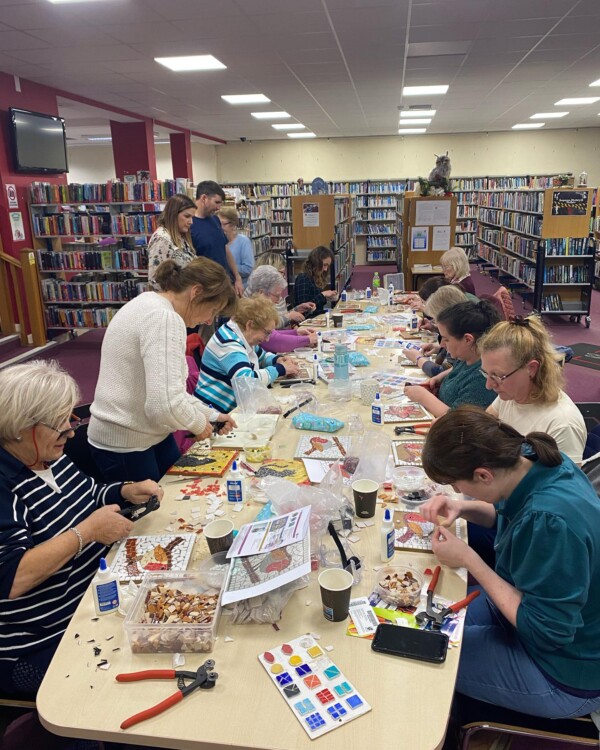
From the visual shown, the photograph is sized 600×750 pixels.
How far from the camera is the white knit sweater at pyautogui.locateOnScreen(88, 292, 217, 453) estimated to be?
2.15 meters

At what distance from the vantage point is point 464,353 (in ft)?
9.40

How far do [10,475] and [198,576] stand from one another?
0.63 metres

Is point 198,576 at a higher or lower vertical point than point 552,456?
lower

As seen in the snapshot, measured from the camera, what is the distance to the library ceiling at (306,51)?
5211 mm

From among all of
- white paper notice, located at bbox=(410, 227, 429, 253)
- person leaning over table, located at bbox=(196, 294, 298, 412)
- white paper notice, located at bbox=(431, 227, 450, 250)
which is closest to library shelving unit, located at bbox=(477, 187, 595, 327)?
white paper notice, located at bbox=(431, 227, 450, 250)

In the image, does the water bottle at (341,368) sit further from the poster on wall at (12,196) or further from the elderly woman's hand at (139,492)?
the poster on wall at (12,196)

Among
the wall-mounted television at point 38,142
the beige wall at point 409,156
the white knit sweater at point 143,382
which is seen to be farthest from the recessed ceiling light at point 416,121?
the white knit sweater at point 143,382

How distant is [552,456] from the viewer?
1.50 m

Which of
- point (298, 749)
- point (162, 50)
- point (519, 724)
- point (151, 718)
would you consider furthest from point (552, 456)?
point (162, 50)

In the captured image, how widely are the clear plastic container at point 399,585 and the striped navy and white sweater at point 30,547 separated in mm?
909

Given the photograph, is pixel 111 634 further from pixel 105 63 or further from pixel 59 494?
pixel 105 63

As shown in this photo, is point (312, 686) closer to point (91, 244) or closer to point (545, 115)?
point (91, 244)

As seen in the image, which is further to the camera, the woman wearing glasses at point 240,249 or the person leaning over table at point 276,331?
the woman wearing glasses at point 240,249

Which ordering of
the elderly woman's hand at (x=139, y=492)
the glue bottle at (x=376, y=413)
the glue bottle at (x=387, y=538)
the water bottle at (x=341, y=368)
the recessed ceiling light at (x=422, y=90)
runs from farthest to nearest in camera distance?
the recessed ceiling light at (x=422, y=90) → the water bottle at (x=341, y=368) → the glue bottle at (x=376, y=413) → the elderly woman's hand at (x=139, y=492) → the glue bottle at (x=387, y=538)
